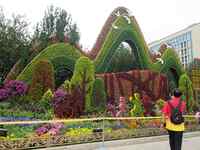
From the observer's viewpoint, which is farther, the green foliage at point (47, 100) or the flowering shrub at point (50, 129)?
the green foliage at point (47, 100)

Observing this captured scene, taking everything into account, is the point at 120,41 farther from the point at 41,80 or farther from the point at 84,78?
the point at 41,80

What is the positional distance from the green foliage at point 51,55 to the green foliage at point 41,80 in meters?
1.09

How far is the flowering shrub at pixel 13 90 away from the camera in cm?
1977

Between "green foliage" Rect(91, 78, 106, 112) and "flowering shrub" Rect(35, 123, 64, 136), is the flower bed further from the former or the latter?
"green foliage" Rect(91, 78, 106, 112)

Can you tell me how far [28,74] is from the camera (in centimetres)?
2105

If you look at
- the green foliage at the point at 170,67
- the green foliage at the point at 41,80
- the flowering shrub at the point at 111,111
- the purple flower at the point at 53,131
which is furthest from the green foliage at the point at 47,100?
the green foliage at the point at 170,67

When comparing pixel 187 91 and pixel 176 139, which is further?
pixel 187 91

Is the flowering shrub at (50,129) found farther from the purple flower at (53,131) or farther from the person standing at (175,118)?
the person standing at (175,118)

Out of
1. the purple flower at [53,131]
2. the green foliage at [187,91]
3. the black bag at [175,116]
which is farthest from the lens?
the green foliage at [187,91]

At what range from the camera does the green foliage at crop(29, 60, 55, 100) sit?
64.6 ft

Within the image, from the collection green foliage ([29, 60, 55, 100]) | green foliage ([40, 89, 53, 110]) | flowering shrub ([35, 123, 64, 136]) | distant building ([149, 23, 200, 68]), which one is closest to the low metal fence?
flowering shrub ([35, 123, 64, 136])

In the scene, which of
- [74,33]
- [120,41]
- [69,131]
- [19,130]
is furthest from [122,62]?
[19,130]

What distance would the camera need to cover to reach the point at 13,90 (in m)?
19.9

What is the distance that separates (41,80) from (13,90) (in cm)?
151
